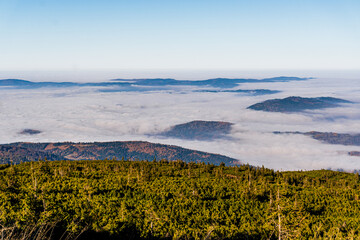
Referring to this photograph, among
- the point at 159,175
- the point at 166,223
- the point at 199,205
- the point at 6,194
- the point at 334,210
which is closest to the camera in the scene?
the point at 166,223

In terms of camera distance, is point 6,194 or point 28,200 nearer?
point 28,200

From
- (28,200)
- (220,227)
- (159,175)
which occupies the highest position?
(28,200)

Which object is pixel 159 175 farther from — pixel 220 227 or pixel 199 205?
pixel 220 227

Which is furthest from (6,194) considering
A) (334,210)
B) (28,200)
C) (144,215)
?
(334,210)

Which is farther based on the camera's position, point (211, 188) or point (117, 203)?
point (211, 188)

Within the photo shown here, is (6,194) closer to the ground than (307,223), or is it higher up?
higher up

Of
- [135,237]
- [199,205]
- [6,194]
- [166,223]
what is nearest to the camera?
[135,237]

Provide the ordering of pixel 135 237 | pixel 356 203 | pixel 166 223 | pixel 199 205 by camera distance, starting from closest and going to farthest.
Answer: pixel 135 237, pixel 166 223, pixel 199 205, pixel 356 203

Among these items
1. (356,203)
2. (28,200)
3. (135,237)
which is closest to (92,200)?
(28,200)

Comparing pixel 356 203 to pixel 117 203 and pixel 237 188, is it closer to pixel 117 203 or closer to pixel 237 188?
pixel 237 188
